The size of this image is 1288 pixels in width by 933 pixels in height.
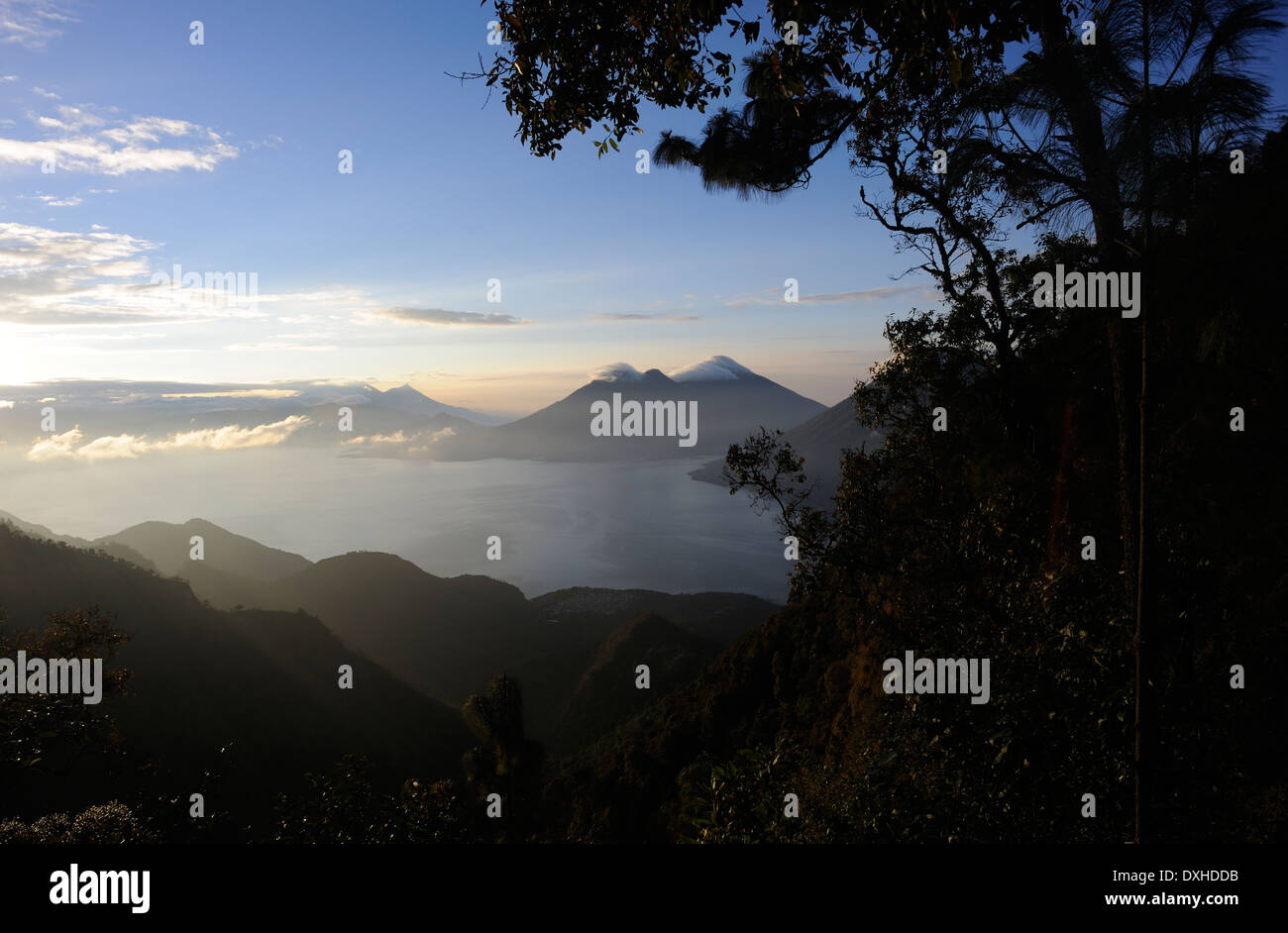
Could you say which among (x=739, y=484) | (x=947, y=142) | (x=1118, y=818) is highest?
(x=947, y=142)

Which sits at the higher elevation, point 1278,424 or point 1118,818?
point 1278,424

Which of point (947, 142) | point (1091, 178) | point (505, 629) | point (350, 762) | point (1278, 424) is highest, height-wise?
point (947, 142)

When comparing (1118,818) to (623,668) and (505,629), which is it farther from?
(505,629)

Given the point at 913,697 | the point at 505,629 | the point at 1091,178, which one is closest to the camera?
the point at 1091,178

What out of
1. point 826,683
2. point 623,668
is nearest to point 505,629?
point 623,668

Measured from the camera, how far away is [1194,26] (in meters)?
6.49

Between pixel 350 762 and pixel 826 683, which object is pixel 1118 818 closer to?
pixel 350 762

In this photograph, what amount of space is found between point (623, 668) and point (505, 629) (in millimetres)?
36521

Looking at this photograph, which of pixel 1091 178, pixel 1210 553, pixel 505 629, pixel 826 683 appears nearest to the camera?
pixel 1091 178

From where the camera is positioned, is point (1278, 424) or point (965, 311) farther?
point (965, 311)

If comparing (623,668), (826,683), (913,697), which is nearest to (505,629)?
(623,668)

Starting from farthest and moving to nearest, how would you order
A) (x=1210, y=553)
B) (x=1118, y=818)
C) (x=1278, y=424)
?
(x=1278, y=424)
(x=1210, y=553)
(x=1118, y=818)
